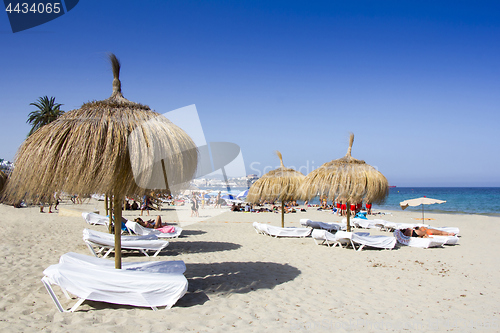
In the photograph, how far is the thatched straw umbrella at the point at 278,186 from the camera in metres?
11.1

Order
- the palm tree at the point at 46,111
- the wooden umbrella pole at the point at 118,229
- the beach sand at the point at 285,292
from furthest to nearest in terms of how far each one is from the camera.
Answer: the palm tree at the point at 46,111 → the wooden umbrella pole at the point at 118,229 → the beach sand at the point at 285,292

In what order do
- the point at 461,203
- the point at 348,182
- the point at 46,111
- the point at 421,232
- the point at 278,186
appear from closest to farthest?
the point at 348,182
the point at 421,232
the point at 278,186
the point at 46,111
the point at 461,203

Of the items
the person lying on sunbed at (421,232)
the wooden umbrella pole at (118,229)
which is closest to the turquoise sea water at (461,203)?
the person lying on sunbed at (421,232)

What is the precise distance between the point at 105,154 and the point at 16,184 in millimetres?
1113

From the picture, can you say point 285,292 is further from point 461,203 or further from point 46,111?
point 461,203

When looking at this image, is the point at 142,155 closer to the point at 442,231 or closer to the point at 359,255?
the point at 359,255

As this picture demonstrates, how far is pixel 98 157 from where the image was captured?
144 inches

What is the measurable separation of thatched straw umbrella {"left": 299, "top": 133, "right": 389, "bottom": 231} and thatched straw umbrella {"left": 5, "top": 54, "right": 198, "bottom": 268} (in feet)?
19.8

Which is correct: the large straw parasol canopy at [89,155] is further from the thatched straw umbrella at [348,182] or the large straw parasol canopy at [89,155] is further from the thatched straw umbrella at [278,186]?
the thatched straw umbrella at [278,186]

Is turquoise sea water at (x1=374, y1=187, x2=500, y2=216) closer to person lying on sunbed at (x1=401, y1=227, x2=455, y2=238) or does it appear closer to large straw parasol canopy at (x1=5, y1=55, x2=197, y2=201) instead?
person lying on sunbed at (x1=401, y1=227, x2=455, y2=238)

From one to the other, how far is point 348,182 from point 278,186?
9.40ft

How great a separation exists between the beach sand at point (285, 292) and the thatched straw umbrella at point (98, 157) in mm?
1483

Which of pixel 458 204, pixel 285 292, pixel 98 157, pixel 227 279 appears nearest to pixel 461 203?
pixel 458 204

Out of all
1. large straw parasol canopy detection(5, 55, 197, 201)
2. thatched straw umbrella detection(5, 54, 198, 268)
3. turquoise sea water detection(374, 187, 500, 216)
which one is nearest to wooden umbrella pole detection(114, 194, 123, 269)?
thatched straw umbrella detection(5, 54, 198, 268)
